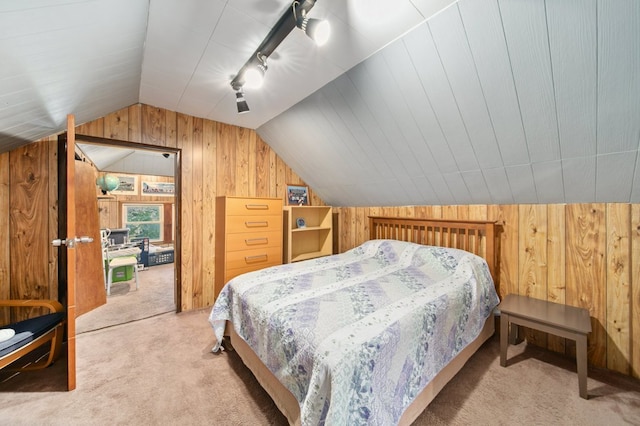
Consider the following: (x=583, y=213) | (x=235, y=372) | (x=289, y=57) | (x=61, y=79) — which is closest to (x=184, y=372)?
(x=235, y=372)

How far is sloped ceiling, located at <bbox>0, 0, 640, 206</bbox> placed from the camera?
1202mm

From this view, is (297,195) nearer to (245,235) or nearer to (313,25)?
(245,235)

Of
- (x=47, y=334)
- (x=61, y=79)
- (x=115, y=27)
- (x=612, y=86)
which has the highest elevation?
(x=115, y=27)

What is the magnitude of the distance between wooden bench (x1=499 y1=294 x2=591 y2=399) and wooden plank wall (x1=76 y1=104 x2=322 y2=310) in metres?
3.01

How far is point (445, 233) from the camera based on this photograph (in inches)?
106

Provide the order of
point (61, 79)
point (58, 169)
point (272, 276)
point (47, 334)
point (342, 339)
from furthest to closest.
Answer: point (58, 169) < point (272, 276) < point (47, 334) < point (61, 79) < point (342, 339)

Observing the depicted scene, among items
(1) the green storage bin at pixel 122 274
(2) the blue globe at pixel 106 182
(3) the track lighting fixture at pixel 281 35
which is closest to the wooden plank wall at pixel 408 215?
(3) the track lighting fixture at pixel 281 35

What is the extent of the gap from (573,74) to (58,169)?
3.91 metres

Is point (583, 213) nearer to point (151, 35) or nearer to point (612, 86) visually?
point (612, 86)

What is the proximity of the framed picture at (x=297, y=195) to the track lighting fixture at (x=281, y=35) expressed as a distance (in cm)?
177

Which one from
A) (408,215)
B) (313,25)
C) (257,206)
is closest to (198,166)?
(257,206)

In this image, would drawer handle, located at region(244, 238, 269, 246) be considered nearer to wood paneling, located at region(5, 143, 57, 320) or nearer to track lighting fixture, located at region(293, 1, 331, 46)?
wood paneling, located at region(5, 143, 57, 320)

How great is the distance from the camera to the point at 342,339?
3.73 feet

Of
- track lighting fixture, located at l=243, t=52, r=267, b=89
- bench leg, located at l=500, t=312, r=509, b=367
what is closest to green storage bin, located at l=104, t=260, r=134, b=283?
track lighting fixture, located at l=243, t=52, r=267, b=89
